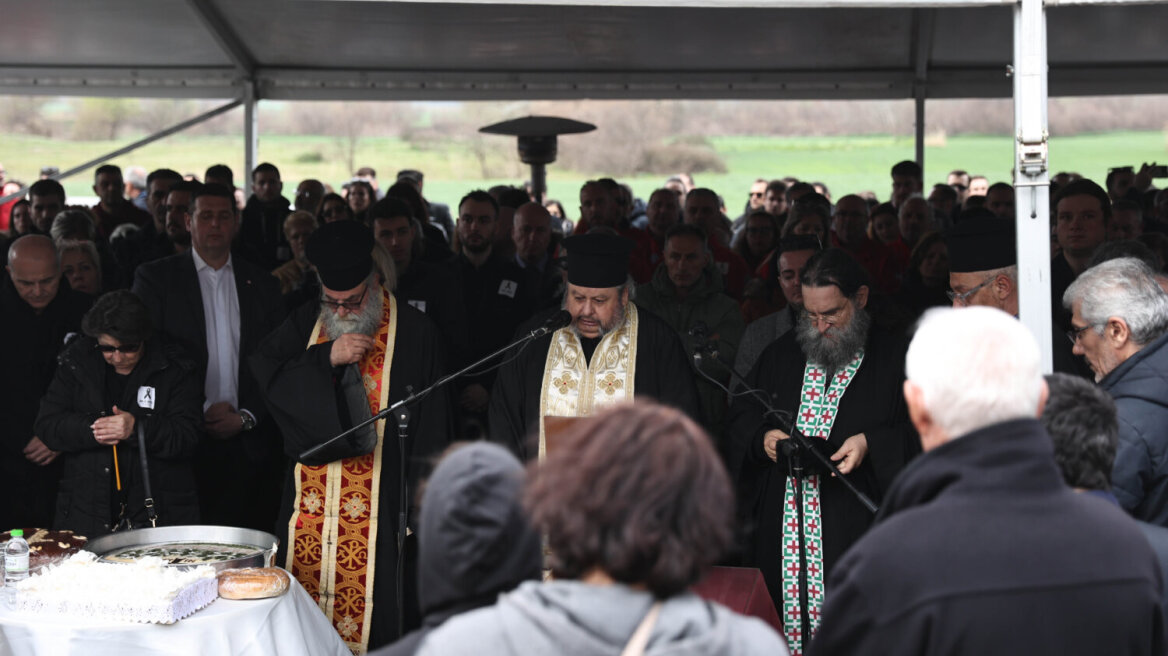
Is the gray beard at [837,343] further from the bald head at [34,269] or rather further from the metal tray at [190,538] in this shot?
the bald head at [34,269]

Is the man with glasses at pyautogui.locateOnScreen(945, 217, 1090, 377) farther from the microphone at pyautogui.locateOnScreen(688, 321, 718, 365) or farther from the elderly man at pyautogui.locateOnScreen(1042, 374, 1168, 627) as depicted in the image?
the elderly man at pyautogui.locateOnScreen(1042, 374, 1168, 627)

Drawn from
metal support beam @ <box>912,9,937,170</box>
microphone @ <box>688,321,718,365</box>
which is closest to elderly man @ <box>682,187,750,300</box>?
metal support beam @ <box>912,9,937,170</box>

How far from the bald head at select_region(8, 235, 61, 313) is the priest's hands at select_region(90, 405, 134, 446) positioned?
1.23 meters

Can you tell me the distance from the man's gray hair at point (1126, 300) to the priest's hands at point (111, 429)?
327 cm

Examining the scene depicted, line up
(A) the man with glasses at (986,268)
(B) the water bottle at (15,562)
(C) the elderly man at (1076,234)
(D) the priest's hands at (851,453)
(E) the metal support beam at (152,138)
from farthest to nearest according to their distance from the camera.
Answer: (E) the metal support beam at (152,138)
(C) the elderly man at (1076,234)
(A) the man with glasses at (986,268)
(D) the priest's hands at (851,453)
(B) the water bottle at (15,562)

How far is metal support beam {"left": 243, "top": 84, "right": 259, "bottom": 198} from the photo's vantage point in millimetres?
8984

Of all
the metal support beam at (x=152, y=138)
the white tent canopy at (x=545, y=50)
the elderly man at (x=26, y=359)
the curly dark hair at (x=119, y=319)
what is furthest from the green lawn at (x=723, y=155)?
the curly dark hair at (x=119, y=319)

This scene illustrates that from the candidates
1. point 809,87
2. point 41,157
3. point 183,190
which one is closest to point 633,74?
point 809,87

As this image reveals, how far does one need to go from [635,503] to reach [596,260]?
308 cm

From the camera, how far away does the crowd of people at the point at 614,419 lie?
1.77 m

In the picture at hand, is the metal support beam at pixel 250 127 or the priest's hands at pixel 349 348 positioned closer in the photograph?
the priest's hands at pixel 349 348

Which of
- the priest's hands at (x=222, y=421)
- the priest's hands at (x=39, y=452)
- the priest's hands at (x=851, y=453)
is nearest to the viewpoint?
the priest's hands at (x=851, y=453)

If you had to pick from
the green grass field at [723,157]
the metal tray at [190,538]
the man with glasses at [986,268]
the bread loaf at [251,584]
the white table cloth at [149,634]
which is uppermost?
the green grass field at [723,157]

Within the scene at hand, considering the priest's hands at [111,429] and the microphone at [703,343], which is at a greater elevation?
the microphone at [703,343]
